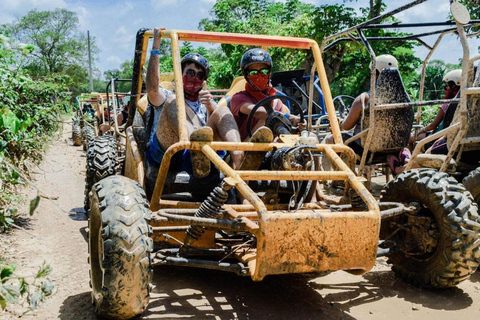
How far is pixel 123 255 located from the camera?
2.86m

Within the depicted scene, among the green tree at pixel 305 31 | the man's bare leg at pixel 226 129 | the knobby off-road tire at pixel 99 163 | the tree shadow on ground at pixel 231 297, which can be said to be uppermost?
the green tree at pixel 305 31

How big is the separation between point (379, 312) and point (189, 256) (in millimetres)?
1423

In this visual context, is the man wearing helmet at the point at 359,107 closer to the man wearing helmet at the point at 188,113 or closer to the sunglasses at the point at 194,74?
the man wearing helmet at the point at 188,113

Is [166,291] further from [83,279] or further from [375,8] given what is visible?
[375,8]

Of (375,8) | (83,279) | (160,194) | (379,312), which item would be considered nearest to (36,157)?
(83,279)

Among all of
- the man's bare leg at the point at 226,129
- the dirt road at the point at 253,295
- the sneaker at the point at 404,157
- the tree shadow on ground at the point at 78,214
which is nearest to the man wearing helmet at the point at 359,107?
the sneaker at the point at 404,157

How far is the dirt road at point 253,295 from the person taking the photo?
344cm

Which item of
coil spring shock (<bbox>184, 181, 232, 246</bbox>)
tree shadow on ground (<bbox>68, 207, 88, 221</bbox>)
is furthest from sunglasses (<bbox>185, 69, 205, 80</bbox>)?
tree shadow on ground (<bbox>68, 207, 88, 221</bbox>)

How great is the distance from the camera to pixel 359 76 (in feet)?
77.6

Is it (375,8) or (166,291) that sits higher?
(375,8)

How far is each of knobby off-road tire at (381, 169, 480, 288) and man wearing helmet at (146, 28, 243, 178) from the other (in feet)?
4.59

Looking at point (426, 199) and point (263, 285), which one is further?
point (263, 285)

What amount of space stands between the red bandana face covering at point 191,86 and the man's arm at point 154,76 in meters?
0.30

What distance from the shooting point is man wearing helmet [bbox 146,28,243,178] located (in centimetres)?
414
